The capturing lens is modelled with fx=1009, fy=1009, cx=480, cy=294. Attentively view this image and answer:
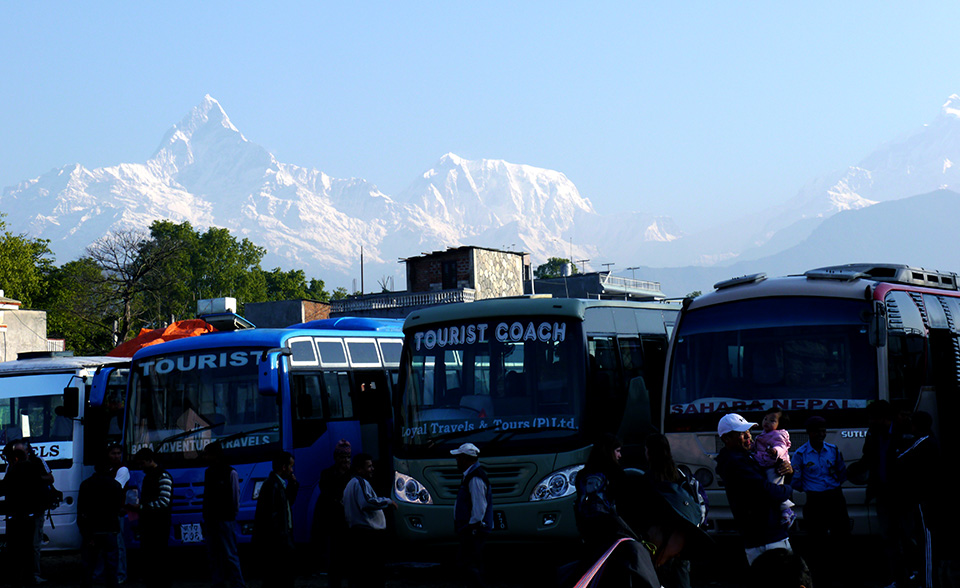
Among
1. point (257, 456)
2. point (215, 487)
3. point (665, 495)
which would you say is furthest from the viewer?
point (257, 456)

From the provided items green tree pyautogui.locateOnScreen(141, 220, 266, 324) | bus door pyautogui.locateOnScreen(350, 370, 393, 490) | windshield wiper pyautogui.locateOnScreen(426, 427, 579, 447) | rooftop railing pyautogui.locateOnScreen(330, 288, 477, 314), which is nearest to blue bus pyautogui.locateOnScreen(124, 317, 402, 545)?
bus door pyautogui.locateOnScreen(350, 370, 393, 490)

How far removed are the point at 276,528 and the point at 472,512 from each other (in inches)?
79.1

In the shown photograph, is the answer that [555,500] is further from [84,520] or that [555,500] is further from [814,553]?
[84,520]

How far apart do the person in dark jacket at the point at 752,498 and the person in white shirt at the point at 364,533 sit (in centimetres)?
413

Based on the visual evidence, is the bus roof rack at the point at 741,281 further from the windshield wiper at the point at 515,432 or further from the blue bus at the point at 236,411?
the blue bus at the point at 236,411

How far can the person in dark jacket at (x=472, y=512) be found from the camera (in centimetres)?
994

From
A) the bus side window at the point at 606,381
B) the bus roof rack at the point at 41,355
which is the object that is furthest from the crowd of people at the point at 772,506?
the bus roof rack at the point at 41,355

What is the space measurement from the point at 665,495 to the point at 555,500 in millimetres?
6974

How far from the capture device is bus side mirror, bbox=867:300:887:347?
36.1ft

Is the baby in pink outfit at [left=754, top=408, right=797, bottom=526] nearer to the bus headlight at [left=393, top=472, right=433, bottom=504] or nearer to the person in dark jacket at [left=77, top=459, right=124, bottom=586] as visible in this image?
the bus headlight at [left=393, top=472, right=433, bottom=504]

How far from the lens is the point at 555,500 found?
460 inches

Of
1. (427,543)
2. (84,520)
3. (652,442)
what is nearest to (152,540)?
(84,520)

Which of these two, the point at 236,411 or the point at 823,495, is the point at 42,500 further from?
the point at 823,495

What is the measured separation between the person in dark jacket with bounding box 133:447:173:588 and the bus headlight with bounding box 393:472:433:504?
275cm
